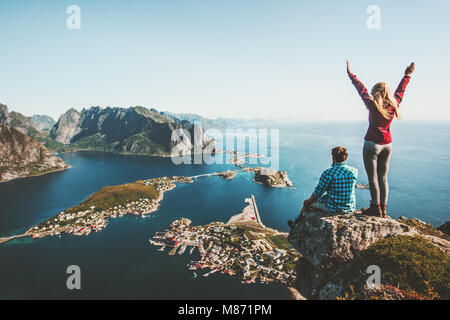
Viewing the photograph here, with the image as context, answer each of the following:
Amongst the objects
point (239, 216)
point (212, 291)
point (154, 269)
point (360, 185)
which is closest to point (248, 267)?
point (212, 291)

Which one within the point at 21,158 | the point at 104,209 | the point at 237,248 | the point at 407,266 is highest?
the point at 407,266

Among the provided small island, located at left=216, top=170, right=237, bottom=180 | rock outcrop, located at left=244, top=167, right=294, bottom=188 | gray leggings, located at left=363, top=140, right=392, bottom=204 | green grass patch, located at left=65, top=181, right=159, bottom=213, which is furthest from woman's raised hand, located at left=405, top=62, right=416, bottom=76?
small island, located at left=216, top=170, right=237, bottom=180

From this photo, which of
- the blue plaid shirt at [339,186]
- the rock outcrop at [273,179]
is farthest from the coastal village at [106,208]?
the blue plaid shirt at [339,186]

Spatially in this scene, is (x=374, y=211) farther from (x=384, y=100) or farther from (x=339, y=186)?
(x=384, y=100)

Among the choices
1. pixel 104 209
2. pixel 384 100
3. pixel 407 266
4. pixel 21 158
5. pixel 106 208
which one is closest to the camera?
pixel 384 100

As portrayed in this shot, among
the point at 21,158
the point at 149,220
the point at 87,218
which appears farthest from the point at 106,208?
the point at 21,158
